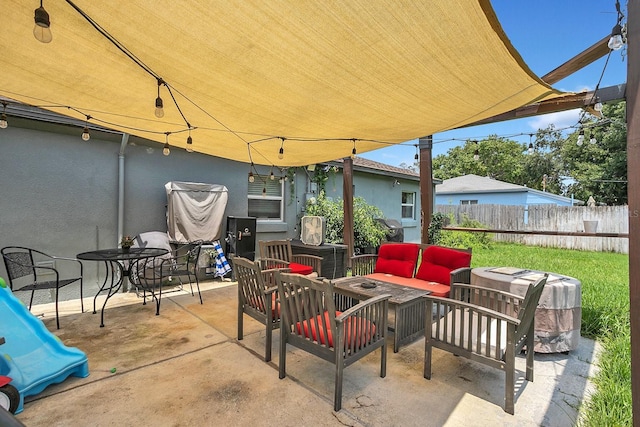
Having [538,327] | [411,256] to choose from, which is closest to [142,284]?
[411,256]

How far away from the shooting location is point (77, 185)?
16.3 ft

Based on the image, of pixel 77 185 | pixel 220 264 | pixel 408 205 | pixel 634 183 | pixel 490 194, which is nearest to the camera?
pixel 634 183

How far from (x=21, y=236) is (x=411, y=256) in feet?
18.7

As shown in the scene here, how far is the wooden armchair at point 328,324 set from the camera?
2371mm

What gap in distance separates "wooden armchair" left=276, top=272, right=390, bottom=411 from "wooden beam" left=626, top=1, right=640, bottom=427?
5.04 ft

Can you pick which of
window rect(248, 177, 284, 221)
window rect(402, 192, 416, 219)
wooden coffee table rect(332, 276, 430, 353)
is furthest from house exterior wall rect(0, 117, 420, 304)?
window rect(402, 192, 416, 219)

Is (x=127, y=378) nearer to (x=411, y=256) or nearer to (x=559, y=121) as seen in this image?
(x=411, y=256)

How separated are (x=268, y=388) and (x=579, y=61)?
4.23m

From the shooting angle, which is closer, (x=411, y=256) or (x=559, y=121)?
(x=411, y=256)

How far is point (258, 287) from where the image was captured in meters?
3.29

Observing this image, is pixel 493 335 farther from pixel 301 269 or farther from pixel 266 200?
pixel 266 200

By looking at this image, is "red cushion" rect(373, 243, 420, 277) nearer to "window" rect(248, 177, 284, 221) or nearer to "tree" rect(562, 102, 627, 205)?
"window" rect(248, 177, 284, 221)

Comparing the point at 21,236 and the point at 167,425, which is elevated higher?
the point at 21,236

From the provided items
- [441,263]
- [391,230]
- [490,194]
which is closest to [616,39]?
[441,263]
